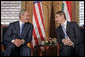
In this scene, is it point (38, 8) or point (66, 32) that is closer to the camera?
point (66, 32)

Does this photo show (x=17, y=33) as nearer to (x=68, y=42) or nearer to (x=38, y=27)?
(x=68, y=42)

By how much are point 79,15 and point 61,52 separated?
266 centimetres

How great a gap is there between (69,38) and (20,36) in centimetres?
92

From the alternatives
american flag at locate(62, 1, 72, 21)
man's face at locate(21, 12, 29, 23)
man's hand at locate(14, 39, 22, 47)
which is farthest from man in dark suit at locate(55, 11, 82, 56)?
american flag at locate(62, 1, 72, 21)

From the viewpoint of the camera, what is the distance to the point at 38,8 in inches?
209

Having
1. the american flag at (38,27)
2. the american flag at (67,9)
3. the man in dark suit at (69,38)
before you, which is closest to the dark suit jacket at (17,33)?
the man in dark suit at (69,38)

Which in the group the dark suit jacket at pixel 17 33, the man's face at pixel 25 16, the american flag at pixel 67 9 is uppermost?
the american flag at pixel 67 9

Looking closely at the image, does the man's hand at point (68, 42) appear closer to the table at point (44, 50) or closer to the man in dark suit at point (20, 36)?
the man in dark suit at point (20, 36)

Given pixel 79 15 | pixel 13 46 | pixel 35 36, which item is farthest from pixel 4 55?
pixel 79 15

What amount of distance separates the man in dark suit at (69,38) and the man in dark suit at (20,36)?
610mm

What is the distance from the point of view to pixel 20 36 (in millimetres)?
3594

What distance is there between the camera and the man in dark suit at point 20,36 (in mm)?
3443

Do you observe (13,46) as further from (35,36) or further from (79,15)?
(79,15)

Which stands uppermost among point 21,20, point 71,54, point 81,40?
point 21,20
